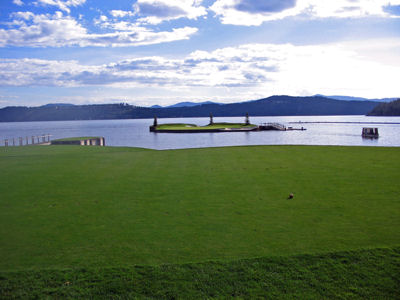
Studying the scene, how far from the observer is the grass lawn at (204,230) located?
3.88m

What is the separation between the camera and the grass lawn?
3885 mm

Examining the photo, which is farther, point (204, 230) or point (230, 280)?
point (204, 230)

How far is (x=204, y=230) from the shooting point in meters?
5.15

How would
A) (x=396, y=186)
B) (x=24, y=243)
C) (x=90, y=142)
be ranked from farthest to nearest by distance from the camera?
(x=90, y=142) → (x=396, y=186) → (x=24, y=243)

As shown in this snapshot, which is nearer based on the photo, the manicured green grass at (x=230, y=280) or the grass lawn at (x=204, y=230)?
the manicured green grass at (x=230, y=280)

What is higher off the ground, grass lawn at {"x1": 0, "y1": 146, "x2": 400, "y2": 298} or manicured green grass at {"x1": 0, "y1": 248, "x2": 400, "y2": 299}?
grass lawn at {"x1": 0, "y1": 146, "x2": 400, "y2": 298}

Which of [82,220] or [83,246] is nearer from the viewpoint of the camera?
[83,246]

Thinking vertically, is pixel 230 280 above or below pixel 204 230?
below

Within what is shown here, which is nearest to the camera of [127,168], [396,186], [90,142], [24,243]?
[24,243]

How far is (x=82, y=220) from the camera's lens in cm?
585

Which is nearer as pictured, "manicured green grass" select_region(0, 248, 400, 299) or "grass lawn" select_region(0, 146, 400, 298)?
"manicured green grass" select_region(0, 248, 400, 299)

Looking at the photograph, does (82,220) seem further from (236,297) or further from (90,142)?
(90,142)

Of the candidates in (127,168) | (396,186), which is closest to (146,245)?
(396,186)

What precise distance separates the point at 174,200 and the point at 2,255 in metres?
3.32
